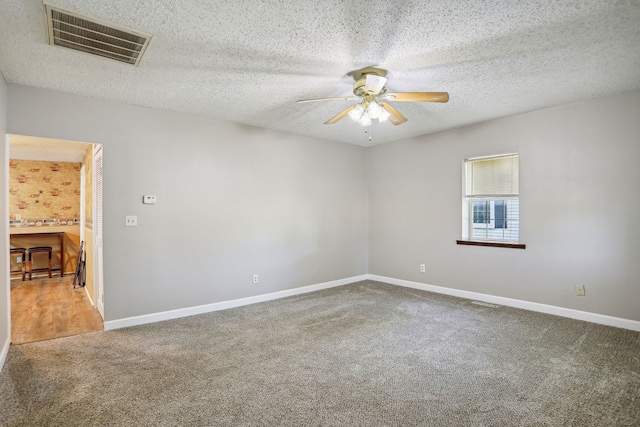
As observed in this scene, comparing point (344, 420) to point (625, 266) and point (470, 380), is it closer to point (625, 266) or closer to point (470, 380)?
point (470, 380)

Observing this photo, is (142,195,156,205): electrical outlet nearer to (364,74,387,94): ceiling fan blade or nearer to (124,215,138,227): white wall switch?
(124,215,138,227): white wall switch

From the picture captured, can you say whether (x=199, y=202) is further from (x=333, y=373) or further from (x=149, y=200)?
(x=333, y=373)

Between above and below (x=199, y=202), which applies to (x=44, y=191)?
above

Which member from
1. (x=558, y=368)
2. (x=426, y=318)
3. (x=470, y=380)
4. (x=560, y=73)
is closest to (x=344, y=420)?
(x=470, y=380)

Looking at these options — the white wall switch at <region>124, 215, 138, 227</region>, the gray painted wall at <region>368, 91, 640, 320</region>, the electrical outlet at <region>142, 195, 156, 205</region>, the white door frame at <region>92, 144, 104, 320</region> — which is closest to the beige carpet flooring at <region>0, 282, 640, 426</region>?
the gray painted wall at <region>368, 91, 640, 320</region>

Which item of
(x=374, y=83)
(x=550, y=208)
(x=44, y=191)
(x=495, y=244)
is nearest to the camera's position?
(x=374, y=83)

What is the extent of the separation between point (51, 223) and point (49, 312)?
358 centimetres

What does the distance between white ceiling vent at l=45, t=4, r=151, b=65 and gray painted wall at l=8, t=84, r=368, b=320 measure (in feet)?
3.95

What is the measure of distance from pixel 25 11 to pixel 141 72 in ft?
2.90

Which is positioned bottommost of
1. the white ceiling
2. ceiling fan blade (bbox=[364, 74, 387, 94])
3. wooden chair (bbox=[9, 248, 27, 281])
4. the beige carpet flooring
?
the beige carpet flooring

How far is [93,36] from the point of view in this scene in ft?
7.35

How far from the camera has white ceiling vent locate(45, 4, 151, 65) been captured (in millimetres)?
2051

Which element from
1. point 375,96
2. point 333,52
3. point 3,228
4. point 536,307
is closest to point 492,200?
point 536,307

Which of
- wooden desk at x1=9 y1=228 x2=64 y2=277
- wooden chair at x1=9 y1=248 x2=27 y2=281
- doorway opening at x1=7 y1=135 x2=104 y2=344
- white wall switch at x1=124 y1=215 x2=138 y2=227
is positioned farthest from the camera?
wooden desk at x1=9 y1=228 x2=64 y2=277
